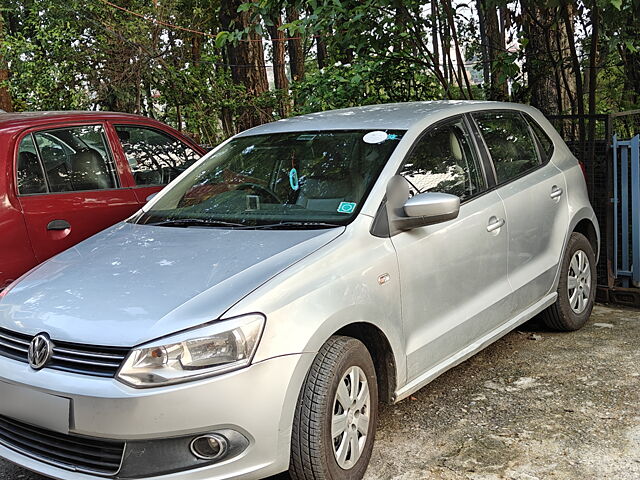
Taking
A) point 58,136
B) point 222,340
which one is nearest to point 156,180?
point 58,136

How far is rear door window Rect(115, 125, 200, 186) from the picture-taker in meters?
6.10

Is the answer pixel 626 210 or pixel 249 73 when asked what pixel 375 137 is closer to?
pixel 626 210

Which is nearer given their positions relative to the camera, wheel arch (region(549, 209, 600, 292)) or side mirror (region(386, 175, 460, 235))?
side mirror (region(386, 175, 460, 235))

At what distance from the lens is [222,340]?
9.71 feet

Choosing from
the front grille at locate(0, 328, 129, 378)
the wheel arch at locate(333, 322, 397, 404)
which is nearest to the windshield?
the wheel arch at locate(333, 322, 397, 404)

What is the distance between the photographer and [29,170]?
5324 mm

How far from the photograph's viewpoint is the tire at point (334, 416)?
3141 mm

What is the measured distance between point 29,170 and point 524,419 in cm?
352

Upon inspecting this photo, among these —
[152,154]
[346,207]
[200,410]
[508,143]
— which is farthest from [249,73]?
[200,410]

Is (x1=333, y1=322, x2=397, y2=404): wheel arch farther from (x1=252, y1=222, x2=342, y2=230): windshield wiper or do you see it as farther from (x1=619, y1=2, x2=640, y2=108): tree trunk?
(x1=619, y1=2, x2=640, y2=108): tree trunk

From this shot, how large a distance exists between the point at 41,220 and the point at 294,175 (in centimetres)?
196

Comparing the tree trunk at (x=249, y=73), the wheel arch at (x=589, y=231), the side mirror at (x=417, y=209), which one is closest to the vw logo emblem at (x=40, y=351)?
the side mirror at (x=417, y=209)

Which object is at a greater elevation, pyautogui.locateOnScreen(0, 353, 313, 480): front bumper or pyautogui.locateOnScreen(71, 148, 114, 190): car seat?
pyautogui.locateOnScreen(71, 148, 114, 190): car seat

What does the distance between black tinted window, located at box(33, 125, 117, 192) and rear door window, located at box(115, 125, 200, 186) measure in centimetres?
20
